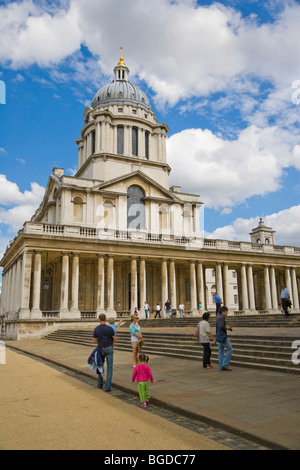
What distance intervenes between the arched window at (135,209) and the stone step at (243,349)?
2096 centimetres

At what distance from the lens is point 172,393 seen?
8.15m

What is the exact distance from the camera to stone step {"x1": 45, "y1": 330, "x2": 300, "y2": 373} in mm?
10670

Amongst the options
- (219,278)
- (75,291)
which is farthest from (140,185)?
(75,291)

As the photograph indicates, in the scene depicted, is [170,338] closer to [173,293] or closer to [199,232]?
[173,293]

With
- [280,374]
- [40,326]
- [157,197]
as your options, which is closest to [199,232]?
[157,197]

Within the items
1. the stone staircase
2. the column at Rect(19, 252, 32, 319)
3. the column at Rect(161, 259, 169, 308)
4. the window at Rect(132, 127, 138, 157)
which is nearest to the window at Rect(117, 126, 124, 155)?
the window at Rect(132, 127, 138, 157)

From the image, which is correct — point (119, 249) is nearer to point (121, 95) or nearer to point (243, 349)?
point (243, 349)

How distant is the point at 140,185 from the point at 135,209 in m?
2.82

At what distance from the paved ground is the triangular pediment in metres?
28.9

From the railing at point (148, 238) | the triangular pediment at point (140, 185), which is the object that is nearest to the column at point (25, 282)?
the railing at point (148, 238)

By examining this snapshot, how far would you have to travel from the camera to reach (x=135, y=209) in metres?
40.5

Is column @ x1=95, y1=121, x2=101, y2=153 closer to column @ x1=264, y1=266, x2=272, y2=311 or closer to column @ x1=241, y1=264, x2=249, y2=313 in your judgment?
column @ x1=241, y1=264, x2=249, y2=313

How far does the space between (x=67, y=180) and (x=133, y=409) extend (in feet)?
108

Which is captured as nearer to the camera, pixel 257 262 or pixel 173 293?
pixel 173 293
